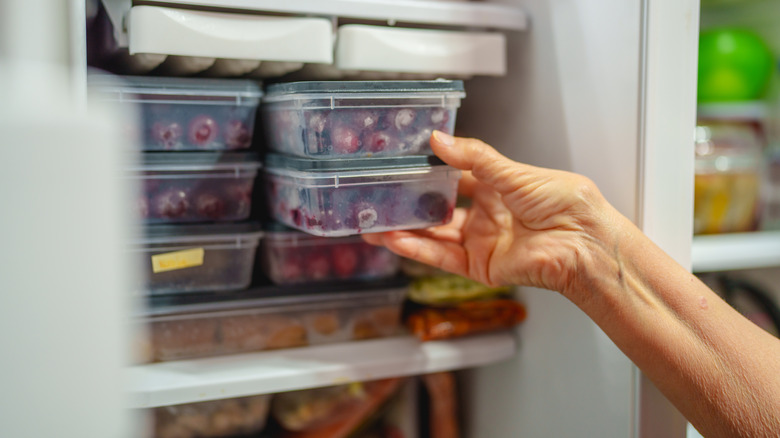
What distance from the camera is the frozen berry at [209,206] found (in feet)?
2.75

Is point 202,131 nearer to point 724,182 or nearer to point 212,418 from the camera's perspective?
point 212,418

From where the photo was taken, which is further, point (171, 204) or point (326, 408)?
point (326, 408)

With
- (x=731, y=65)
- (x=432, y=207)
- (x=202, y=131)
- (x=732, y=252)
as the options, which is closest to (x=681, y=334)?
(x=432, y=207)

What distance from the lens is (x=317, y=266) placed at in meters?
0.92

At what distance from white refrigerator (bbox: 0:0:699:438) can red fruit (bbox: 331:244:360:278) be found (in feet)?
0.39

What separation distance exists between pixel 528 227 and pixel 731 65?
79 centimetres

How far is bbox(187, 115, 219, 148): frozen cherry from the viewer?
0.81 meters

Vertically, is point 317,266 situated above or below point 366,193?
below

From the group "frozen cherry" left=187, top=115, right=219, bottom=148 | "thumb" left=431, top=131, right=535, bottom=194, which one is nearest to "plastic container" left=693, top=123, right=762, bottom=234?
"thumb" left=431, top=131, right=535, bottom=194

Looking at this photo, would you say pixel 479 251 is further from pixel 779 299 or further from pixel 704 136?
pixel 779 299

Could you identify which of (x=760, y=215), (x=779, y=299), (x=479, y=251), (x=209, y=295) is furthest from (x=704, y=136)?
(x=209, y=295)

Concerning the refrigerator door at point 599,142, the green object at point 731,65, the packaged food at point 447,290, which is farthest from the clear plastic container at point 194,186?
the green object at point 731,65

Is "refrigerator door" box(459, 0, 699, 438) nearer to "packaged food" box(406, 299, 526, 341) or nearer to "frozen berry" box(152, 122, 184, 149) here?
Answer: "packaged food" box(406, 299, 526, 341)

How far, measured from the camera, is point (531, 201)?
2.45 ft
